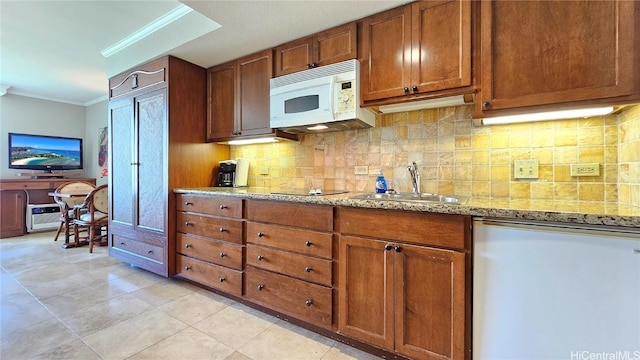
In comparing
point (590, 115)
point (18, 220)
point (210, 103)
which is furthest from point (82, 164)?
point (590, 115)

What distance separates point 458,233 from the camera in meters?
1.26

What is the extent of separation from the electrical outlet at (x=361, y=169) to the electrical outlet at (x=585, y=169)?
1.21 metres

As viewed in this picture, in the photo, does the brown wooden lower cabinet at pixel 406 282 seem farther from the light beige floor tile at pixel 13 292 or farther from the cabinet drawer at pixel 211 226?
the light beige floor tile at pixel 13 292

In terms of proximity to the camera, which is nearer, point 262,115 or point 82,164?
point 262,115

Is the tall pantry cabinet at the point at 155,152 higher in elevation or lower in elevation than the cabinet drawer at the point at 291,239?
higher

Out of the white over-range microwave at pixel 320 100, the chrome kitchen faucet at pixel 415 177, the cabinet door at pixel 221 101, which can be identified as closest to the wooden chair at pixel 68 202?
the cabinet door at pixel 221 101

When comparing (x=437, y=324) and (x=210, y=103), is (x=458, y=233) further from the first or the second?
(x=210, y=103)

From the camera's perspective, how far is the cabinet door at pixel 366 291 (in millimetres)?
1442

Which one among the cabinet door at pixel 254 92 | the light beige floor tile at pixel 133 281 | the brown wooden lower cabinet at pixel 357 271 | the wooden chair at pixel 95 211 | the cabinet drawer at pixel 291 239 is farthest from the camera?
the wooden chair at pixel 95 211

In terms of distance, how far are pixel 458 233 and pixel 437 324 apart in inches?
18.1

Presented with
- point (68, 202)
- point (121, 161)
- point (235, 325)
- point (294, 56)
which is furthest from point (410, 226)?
point (68, 202)

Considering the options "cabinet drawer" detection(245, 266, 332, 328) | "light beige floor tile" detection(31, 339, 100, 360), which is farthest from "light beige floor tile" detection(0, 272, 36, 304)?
"cabinet drawer" detection(245, 266, 332, 328)

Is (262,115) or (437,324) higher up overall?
(262,115)

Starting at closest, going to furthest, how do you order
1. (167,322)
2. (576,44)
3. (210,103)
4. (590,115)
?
1. (576,44)
2. (590,115)
3. (167,322)
4. (210,103)
